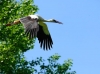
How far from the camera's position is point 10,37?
19.9 m

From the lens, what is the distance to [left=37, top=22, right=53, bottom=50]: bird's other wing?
13.5 meters

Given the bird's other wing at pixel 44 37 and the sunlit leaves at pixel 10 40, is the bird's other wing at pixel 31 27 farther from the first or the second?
the sunlit leaves at pixel 10 40

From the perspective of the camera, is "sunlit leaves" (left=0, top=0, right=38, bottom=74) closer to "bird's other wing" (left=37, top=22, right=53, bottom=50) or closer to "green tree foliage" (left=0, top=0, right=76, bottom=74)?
"green tree foliage" (left=0, top=0, right=76, bottom=74)

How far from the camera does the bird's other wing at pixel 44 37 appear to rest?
1350 cm

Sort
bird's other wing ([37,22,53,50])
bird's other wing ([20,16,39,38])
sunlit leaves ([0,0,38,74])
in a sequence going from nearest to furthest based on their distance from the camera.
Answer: bird's other wing ([20,16,39,38]) < bird's other wing ([37,22,53,50]) < sunlit leaves ([0,0,38,74])

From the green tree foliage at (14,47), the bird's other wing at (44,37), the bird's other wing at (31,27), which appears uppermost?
the green tree foliage at (14,47)

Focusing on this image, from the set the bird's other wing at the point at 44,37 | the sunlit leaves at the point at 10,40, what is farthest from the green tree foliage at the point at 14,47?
the bird's other wing at the point at 44,37

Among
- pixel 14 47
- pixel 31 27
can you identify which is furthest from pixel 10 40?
pixel 31 27

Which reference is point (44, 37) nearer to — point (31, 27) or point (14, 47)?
point (31, 27)

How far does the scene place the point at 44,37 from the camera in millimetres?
13688

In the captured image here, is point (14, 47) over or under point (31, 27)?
over

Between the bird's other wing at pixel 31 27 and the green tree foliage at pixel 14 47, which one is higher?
the green tree foliage at pixel 14 47

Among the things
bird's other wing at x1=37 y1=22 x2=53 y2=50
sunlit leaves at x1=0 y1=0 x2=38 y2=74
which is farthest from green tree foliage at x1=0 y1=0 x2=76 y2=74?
bird's other wing at x1=37 y1=22 x2=53 y2=50

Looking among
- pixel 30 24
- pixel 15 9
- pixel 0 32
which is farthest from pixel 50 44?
pixel 15 9
